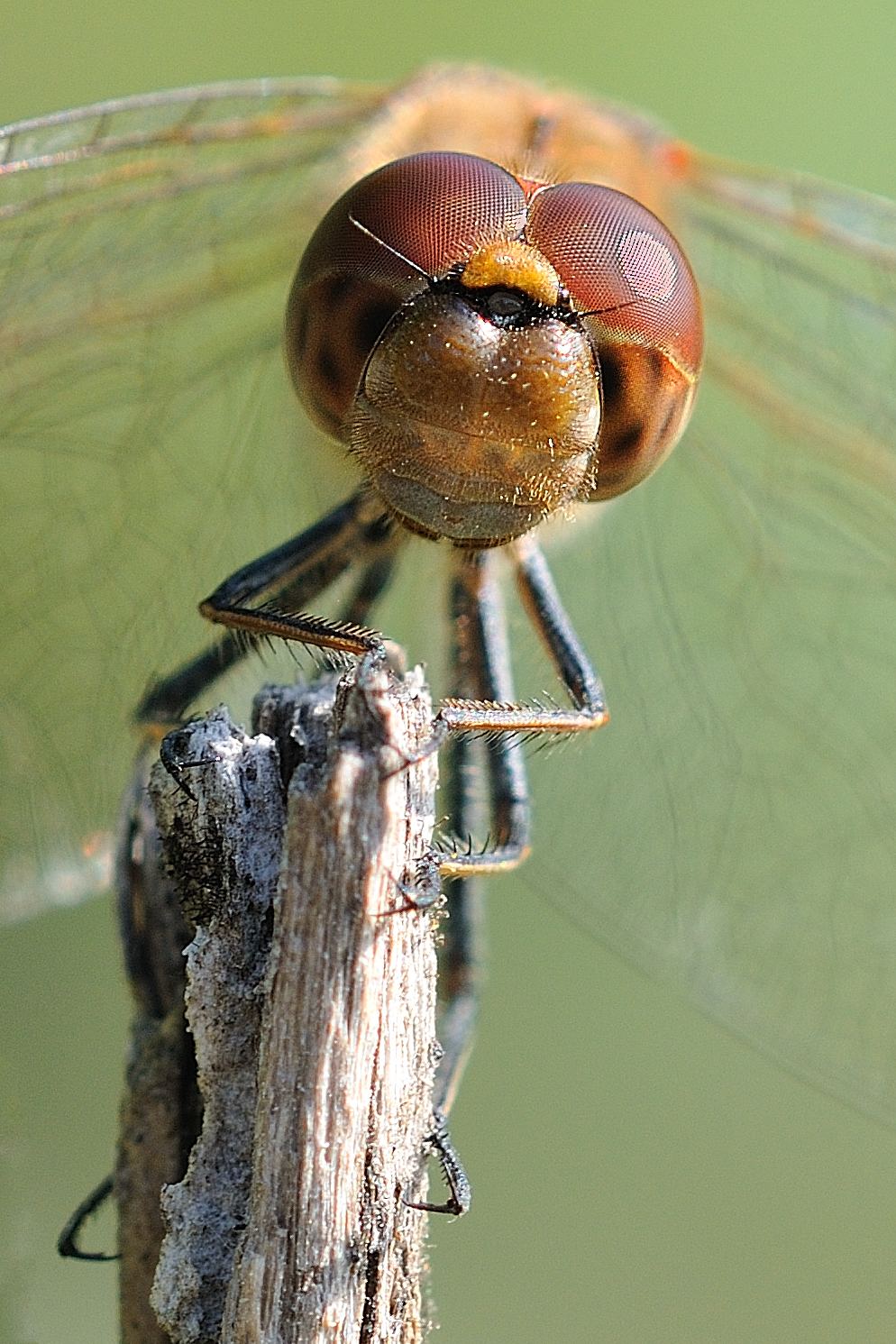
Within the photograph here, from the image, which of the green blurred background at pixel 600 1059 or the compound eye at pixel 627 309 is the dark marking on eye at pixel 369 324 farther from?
the green blurred background at pixel 600 1059

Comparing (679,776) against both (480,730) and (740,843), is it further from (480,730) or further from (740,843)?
(480,730)

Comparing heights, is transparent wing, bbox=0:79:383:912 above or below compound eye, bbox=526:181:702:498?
above

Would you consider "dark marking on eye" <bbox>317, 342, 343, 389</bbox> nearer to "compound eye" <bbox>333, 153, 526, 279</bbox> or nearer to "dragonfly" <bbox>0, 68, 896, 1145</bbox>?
"compound eye" <bbox>333, 153, 526, 279</bbox>

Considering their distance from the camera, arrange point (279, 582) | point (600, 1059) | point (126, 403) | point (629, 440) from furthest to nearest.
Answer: point (600, 1059) < point (126, 403) < point (279, 582) < point (629, 440)

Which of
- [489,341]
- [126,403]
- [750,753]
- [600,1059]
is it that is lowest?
[489,341]

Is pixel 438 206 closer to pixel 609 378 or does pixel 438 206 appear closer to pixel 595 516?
pixel 609 378

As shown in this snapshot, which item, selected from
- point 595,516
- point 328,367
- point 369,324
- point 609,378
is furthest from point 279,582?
point 595,516

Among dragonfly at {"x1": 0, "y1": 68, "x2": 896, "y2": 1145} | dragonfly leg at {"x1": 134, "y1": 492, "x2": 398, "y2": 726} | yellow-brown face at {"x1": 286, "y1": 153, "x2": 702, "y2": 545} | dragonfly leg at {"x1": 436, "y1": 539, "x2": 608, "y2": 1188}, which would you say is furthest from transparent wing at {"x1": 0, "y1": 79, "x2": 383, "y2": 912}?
yellow-brown face at {"x1": 286, "y1": 153, "x2": 702, "y2": 545}
